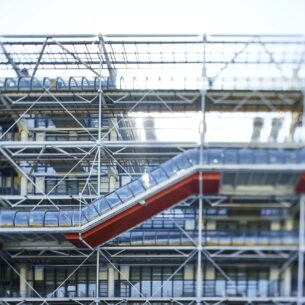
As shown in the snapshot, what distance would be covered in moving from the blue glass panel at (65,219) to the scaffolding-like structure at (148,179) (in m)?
0.03

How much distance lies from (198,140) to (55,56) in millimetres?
5190

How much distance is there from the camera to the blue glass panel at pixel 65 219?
9617mm

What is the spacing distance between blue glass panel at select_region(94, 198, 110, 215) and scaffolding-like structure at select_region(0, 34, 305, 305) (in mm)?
38

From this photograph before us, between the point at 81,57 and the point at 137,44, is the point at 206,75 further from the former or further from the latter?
the point at 81,57

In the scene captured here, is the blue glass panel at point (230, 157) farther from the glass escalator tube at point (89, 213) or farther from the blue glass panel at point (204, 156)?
the glass escalator tube at point (89, 213)

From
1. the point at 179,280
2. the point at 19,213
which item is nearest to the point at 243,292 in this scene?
the point at 179,280

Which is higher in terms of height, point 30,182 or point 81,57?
point 81,57

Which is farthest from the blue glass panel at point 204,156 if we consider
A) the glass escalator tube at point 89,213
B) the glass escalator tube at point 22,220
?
the glass escalator tube at point 22,220

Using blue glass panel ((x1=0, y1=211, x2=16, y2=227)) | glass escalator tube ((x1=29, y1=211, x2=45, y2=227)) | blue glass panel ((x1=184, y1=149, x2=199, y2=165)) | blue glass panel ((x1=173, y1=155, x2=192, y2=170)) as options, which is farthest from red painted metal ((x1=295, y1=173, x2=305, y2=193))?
blue glass panel ((x1=0, y1=211, x2=16, y2=227))

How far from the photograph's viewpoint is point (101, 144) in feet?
32.6

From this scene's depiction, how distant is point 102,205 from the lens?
9.54 metres

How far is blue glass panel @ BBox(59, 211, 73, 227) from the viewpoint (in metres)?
9.62

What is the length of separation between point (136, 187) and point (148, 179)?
1.21ft

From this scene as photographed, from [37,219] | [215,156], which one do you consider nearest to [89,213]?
[37,219]
